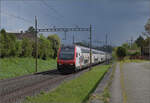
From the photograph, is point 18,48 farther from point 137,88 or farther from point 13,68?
point 137,88

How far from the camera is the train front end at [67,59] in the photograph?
974 inches

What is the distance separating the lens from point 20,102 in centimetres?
956

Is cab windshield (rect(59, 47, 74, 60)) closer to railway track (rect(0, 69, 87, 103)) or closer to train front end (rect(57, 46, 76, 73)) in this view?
train front end (rect(57, 46, 76, 73))

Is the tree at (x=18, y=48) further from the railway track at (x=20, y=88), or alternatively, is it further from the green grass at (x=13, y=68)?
the railway track at (x=20, y=88)

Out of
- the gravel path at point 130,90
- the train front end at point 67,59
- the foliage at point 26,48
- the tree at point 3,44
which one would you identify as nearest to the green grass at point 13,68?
the tree at point 3,44

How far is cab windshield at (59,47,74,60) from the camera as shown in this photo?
24953mm

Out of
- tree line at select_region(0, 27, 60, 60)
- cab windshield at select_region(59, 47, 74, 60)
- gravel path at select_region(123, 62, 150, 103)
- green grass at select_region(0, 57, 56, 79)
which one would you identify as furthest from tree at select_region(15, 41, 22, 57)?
gravel path at select_region(123, 62, 150, 103)

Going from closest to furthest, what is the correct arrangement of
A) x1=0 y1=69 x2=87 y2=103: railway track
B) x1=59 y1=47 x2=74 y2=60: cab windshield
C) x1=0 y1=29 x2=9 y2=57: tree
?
x1=0 y1=69 x2=87 y2=103: railway track, x1=59 y1=47 x2=74 y2=60: cab windshield, x1=0 y1=29 x2=9 y2=57: tree

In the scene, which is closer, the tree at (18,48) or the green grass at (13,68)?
the green grass at (13,68)

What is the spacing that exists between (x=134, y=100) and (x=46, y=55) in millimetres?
35204

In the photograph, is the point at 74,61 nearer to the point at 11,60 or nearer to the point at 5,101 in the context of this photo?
the point at 11,60

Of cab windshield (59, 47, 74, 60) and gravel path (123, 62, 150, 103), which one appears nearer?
gravel path (123, 62, 150, 103)

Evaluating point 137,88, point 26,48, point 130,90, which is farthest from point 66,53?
point 130,90

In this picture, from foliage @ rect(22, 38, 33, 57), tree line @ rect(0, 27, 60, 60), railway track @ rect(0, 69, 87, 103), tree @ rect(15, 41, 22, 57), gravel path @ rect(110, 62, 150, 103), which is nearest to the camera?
gravel path @ rect(110, 62, 150, 103)
